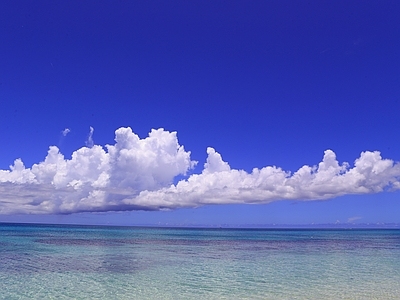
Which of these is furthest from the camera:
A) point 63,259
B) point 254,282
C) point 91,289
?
point 63,259

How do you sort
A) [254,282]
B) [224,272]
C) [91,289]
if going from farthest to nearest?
[224,272]
[254,282]
[91,289]

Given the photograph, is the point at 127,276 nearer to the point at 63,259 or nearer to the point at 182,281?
the point at 182,281

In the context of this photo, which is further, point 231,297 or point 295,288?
point 295,288

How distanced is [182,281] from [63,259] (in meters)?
12.4

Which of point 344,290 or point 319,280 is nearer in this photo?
point 344,290

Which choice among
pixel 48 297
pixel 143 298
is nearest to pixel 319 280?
pixel 143 298

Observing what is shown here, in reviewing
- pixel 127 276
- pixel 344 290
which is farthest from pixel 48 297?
pixel 344 290

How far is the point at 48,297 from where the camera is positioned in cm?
1554

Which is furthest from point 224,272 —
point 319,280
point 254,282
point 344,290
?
point 344,290

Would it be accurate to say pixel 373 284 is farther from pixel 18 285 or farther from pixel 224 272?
pixel 18 285

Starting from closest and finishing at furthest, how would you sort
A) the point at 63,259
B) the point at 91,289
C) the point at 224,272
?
the point at 91,289, the point at 224,272, the point at 63,259

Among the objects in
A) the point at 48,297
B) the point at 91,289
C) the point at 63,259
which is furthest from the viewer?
the point at 63,259

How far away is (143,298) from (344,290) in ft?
31.8

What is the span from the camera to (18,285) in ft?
57.7
